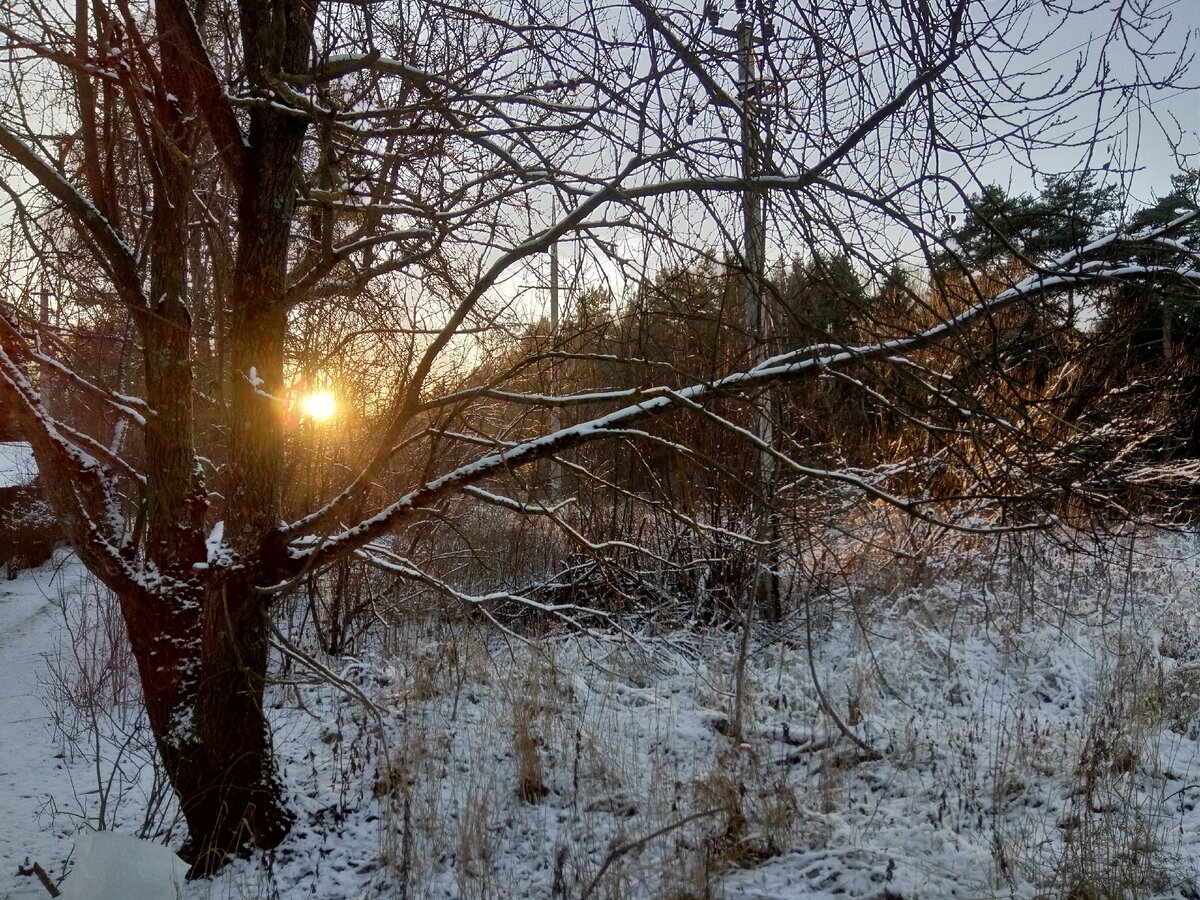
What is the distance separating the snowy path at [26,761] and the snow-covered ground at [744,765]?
21 millimetres

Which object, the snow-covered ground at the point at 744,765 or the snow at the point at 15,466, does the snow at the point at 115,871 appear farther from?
the snow at the point at 15,466

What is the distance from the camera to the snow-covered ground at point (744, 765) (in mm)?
3330

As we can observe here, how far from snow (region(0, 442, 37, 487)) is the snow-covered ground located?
915 centimetres

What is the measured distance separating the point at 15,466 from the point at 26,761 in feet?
39.0

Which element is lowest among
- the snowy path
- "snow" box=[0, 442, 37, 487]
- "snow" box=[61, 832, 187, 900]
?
the snowy path

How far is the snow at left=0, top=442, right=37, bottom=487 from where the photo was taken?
45.8 feet

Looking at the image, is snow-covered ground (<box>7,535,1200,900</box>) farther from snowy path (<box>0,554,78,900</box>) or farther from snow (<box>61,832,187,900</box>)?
snow (<box>61,832,187,900</box>)

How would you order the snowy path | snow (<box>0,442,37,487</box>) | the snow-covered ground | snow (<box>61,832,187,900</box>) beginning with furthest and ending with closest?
snow (<box>0,442,37,487</box>), the snowy path, the snow-covered ground, snow (<box>61,832,187,900</box>)

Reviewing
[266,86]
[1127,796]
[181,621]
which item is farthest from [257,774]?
[1127,796]

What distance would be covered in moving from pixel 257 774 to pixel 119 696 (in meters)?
3.13

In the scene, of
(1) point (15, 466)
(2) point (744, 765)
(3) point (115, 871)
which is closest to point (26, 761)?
(3) point (115, 871)

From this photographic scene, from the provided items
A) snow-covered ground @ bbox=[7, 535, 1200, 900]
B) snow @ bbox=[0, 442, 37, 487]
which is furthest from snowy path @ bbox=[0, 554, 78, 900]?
snow @ bbox=[0, 442, 37, 487]

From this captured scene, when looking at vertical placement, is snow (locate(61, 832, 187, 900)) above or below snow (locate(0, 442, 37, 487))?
below

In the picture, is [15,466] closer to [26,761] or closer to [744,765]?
[26,761]
